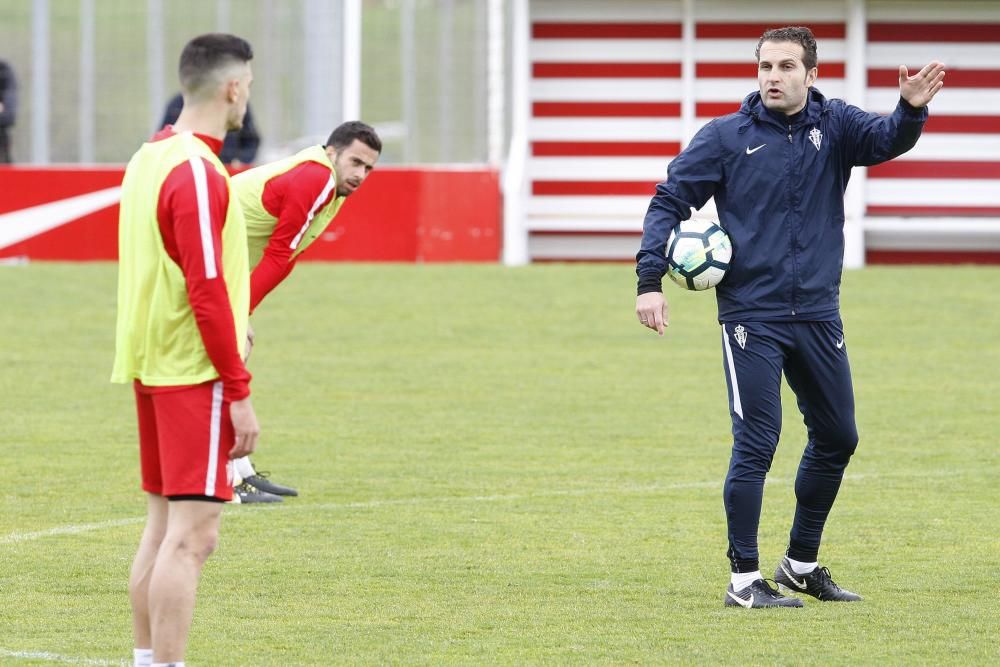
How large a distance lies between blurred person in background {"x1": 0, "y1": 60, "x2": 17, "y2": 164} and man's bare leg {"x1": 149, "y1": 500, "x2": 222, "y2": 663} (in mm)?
15621

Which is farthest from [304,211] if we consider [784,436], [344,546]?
[784,436]

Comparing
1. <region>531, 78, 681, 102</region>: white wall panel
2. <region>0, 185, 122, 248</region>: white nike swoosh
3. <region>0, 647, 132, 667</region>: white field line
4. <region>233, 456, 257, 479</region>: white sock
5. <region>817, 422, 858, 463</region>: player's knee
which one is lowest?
<region>0, 647, 132, 667</region>: white field line

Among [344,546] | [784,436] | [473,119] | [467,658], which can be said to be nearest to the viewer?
[467,658]

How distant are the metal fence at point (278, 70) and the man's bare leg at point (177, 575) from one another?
15.9 metres

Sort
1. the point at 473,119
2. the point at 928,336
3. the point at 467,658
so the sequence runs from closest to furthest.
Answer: the point at 467,658 → the point at 928,336 → the point at 473,119

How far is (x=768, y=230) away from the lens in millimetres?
6773

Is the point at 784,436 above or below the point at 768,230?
below

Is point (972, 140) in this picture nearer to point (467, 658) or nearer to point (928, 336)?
point (928, 336)

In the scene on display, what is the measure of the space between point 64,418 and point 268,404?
136cm

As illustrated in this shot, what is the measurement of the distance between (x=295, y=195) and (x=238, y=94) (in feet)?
9.38

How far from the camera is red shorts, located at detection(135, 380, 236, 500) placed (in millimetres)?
5176

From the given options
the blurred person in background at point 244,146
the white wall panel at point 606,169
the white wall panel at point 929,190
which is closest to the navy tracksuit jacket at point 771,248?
the blurred person in background at point 244,146

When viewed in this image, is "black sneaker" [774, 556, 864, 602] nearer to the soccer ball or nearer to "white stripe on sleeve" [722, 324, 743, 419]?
"white stripe on sleeve" [722, 324, 743, 419]

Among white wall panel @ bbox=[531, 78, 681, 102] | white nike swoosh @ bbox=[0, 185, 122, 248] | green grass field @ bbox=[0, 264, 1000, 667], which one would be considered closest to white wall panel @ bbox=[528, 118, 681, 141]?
white wall panel @ bbox=[531, 78, 681, 102]
